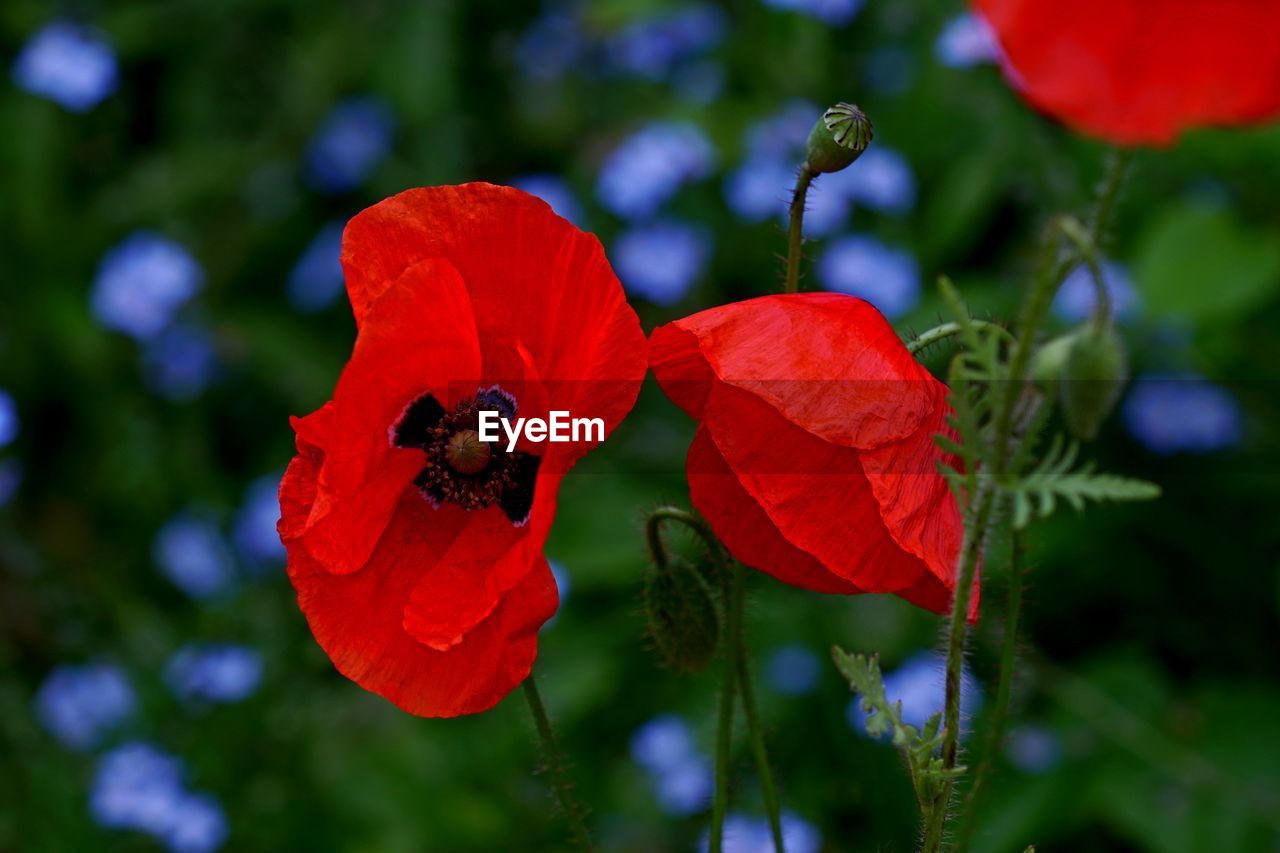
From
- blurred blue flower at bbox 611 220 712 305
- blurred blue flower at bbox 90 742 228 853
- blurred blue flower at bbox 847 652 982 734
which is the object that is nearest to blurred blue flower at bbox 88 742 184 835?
blurred blue flower at bbox 90 742 228 853

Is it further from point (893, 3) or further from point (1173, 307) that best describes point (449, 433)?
point (893, 3)

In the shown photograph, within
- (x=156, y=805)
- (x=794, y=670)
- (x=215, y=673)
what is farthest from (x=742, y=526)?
(x=215, y=673)

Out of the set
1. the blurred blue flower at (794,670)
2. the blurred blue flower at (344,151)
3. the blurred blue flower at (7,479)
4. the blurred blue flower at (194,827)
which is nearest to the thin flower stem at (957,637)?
the blurred blue flower at (794,670)

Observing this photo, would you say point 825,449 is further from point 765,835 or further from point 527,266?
point 765,835

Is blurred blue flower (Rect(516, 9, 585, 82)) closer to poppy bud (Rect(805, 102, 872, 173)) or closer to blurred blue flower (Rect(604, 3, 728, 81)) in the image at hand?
blurred blue flower (Rect(604, 3, 728, 81))

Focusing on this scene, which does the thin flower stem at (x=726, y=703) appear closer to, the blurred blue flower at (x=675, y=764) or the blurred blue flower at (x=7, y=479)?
the blurred blue flower at (x=675, y=764)
